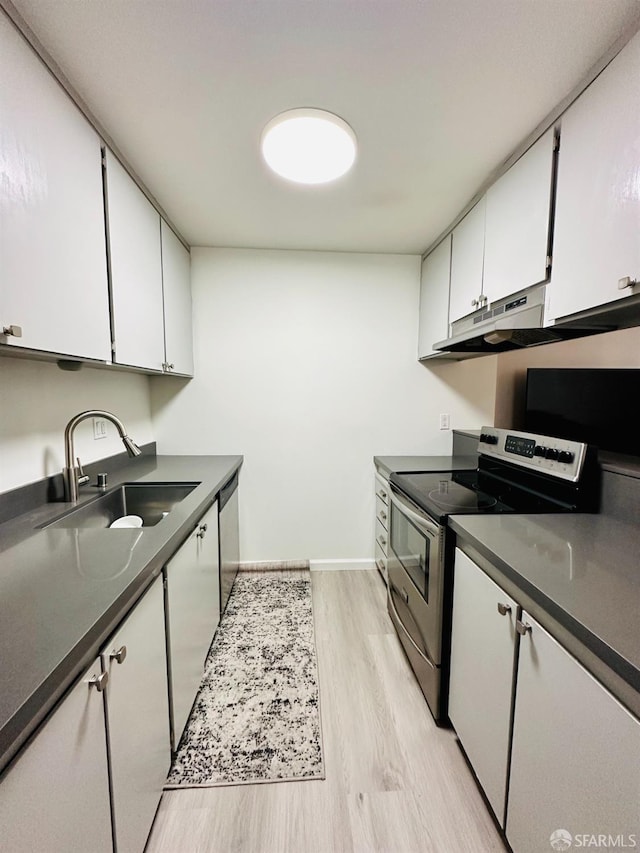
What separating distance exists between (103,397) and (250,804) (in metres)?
1.85

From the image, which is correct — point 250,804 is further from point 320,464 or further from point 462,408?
point 462,408

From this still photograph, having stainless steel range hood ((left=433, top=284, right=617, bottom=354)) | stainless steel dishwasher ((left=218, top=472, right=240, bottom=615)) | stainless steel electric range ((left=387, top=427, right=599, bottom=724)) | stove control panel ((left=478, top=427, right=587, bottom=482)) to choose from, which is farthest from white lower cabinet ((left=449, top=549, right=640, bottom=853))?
stainless steel dishwasher ((left=218, top=472, right=240, bottom=615))

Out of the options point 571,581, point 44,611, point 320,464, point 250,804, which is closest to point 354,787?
point 250,804

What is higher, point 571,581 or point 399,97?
point 399,97

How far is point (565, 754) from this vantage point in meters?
0.76

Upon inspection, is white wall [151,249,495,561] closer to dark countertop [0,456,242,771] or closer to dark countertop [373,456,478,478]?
dark countertop [373,456,478,478]

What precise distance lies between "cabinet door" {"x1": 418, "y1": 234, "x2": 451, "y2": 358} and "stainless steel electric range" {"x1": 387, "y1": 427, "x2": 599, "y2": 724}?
28.7 inches

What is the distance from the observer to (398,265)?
8.27 feet

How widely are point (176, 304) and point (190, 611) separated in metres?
1.69

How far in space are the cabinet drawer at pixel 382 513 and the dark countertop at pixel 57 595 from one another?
1267mm

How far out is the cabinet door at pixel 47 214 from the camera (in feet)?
2.94

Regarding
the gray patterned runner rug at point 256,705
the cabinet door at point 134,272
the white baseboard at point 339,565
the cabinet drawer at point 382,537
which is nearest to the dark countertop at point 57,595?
the cabinet door at point 134,272

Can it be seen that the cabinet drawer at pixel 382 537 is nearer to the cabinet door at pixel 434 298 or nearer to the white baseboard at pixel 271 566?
the white baseboard at pixel 271 566

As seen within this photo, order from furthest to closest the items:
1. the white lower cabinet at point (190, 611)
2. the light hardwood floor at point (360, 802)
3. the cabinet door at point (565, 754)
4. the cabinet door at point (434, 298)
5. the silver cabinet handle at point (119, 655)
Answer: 1. the cabinet door at point (434, 298)
2. the white lower cabinet at point (190, 611)
3. the light hardwood floor at point (360, 802)
4. the silver cabinet handle at point (119, 655)
5. the cabinet door at point (565, 754)
